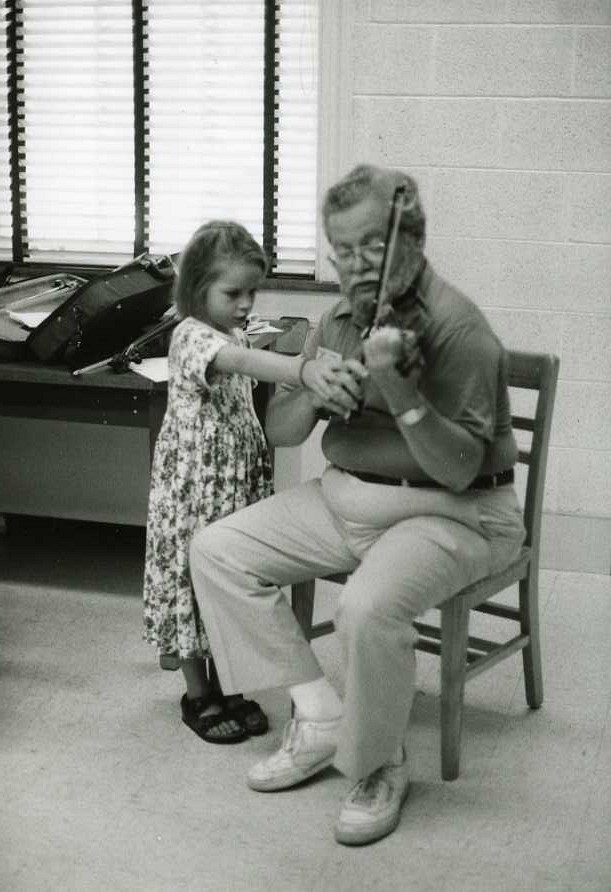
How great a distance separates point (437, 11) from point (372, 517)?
165 cm

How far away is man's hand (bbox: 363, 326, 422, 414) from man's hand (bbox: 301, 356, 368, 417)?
0.12m

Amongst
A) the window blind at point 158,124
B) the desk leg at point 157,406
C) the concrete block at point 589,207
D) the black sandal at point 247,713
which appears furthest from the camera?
the window blind at point 158,124

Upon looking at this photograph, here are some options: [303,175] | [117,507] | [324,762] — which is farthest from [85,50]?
[324,762]

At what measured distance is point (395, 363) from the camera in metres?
1.93

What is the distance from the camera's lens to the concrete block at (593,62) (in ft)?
10.3

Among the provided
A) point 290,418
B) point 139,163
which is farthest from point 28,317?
point 290,418

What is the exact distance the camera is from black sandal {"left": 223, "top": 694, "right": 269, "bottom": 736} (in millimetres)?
2518

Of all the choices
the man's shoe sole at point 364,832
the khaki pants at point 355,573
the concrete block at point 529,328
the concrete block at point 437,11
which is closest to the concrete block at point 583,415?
the concrete block at point 529,328

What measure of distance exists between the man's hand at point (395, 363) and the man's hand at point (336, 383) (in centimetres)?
12

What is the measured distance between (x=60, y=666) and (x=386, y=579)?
3.58 ft

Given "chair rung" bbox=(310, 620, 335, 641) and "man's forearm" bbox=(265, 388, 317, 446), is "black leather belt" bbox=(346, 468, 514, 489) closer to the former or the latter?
"man's forearm" bbox=(265, 388, 317, 446)

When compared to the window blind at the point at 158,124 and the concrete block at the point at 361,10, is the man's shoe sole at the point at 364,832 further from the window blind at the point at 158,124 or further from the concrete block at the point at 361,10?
the concrete block at the point at 361,10

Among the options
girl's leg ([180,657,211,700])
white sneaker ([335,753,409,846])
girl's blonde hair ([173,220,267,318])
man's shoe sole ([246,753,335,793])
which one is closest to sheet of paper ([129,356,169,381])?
girl's blonde hair ([173,220,267,318])

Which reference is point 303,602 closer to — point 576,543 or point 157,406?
point 157,406
